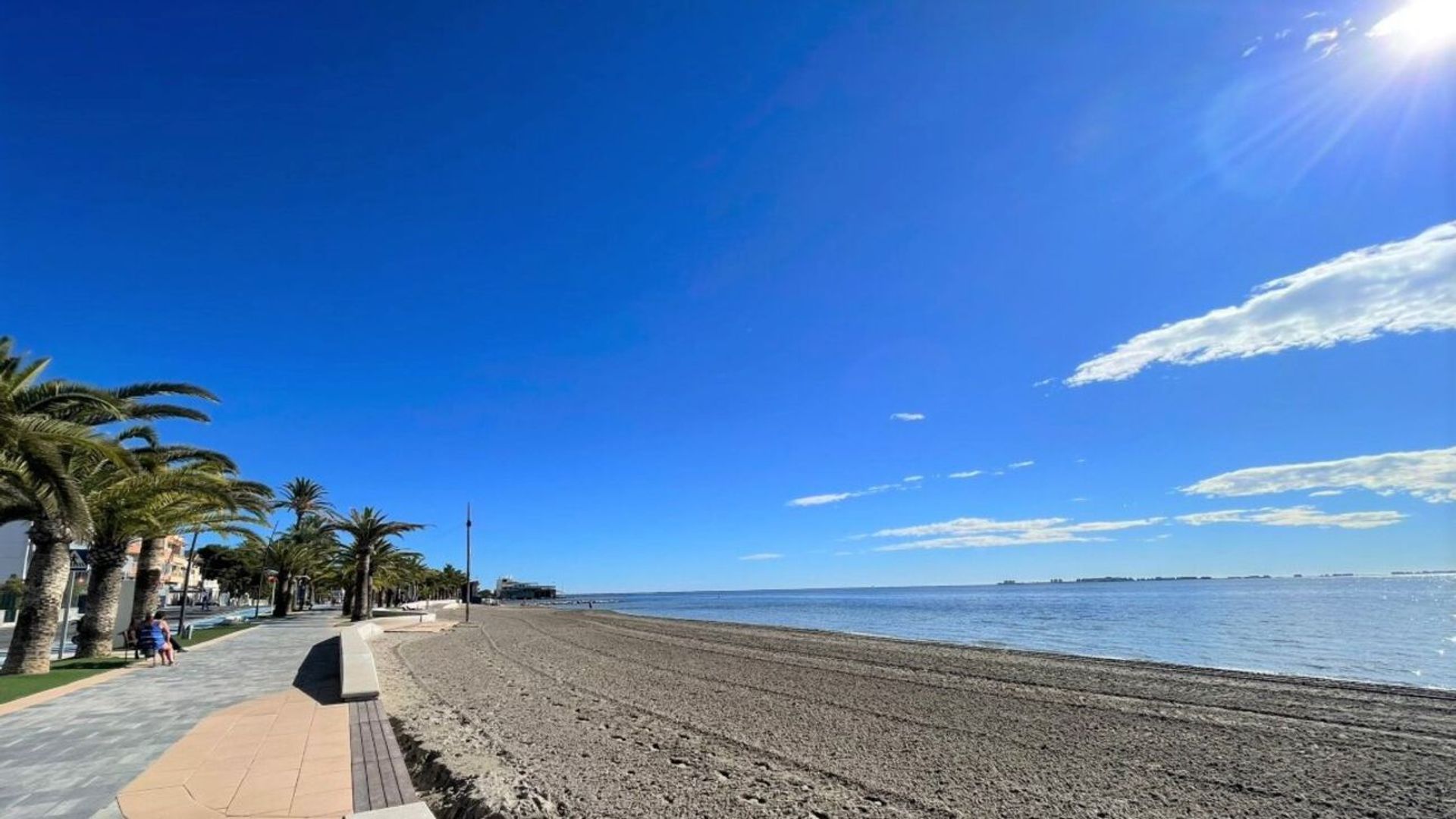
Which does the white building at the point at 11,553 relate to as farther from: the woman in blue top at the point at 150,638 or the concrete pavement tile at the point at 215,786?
the concrete pavement tile at the point at 215,786

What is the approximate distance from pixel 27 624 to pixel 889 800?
15.5m

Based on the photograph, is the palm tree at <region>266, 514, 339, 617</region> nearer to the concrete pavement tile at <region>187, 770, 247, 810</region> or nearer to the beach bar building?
the concrete pavement tile at <region>187, 770, 247, 810</region>

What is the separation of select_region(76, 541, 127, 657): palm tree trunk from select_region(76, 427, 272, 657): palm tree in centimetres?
1

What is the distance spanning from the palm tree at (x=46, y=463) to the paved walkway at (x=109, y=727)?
1955 mm

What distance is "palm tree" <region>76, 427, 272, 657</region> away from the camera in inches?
582

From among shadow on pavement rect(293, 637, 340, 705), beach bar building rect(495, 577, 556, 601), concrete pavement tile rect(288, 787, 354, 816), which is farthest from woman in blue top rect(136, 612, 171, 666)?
beach bar building rect(495, 577, 556, 601)

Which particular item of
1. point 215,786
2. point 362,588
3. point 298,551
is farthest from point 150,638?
point 298,551

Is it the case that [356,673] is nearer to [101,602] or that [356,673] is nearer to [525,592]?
[101,602]

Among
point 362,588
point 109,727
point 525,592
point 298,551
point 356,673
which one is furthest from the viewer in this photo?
point 525,592

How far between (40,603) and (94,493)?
2.44 metres

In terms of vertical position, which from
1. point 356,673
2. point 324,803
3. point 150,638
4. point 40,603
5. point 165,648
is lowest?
point 324,803

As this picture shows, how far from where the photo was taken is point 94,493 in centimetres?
1434

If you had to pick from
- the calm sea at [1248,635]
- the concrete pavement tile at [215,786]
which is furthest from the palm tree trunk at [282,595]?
the concrete pavement tile at [215,786]

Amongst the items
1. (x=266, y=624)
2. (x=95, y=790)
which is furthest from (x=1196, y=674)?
(x=266, y=624)
